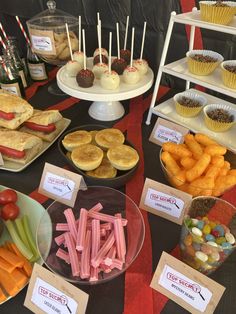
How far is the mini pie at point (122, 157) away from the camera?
94cm

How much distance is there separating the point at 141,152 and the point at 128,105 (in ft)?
1.27

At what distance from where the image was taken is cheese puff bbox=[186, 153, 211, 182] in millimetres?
841

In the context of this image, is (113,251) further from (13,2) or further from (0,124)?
(13,2)

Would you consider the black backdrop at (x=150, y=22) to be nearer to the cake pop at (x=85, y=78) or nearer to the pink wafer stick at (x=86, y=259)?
the cake pop at (x=85, y=78)

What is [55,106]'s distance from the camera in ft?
4.89

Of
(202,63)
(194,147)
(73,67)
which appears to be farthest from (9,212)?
(202,63)

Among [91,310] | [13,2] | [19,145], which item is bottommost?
[91,310]

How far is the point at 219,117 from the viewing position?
109 centimetres

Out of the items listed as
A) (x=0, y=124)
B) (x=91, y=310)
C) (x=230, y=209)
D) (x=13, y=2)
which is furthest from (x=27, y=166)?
(x=13, y=2)

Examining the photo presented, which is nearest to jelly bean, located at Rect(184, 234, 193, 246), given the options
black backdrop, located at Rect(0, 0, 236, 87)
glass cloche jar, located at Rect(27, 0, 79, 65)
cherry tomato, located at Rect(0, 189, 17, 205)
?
cherry tomato, located at Rect(0, 189, 17, 205)

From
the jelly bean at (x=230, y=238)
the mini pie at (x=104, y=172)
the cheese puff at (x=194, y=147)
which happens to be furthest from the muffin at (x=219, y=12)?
the jelly bean at (x=230, y=238)

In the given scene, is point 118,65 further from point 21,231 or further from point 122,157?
point 21,231

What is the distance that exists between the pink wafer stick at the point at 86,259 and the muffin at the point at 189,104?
0.66 m

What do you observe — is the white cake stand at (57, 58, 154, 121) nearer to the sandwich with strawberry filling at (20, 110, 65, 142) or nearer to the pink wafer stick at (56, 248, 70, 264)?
the sandwich with strawberry filling at (20, 110, 65, 142)
